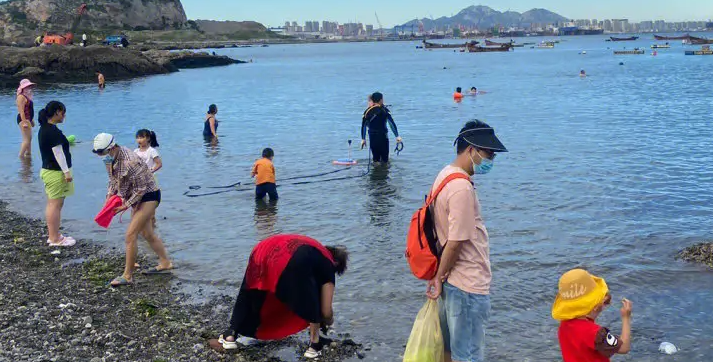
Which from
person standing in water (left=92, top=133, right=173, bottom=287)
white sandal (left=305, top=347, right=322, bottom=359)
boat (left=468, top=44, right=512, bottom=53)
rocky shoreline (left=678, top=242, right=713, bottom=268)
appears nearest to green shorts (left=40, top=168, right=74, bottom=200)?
person standing in water (left=92, top=133, right=173, bottom=287)

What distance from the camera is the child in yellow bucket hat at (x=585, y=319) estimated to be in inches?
200

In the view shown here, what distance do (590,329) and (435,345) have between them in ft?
4.07

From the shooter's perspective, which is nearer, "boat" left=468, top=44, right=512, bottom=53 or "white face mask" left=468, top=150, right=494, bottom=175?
"white face mask" left=468, top=150, right=494, bottom=175

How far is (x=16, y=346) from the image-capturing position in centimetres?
733

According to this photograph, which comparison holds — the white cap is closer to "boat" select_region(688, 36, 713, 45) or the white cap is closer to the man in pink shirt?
the man in pink shirt

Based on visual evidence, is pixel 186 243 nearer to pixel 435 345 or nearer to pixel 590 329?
pixel 435 345

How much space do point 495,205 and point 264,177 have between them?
4.93m

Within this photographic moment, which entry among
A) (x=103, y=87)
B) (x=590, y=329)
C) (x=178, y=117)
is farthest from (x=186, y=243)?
(x=103, y=87)

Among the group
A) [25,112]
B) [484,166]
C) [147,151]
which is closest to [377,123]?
[147,151]

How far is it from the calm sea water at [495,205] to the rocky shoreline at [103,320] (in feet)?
2.90

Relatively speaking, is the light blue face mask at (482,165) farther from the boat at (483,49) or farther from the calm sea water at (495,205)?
the boat at (483,49)

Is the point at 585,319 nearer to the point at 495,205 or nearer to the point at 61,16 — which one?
the point at 495,205

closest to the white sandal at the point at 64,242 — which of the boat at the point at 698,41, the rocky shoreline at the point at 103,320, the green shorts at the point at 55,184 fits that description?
the rocky shoreline at the point at 103,320

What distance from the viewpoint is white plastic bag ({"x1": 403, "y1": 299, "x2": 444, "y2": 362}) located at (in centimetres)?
573
